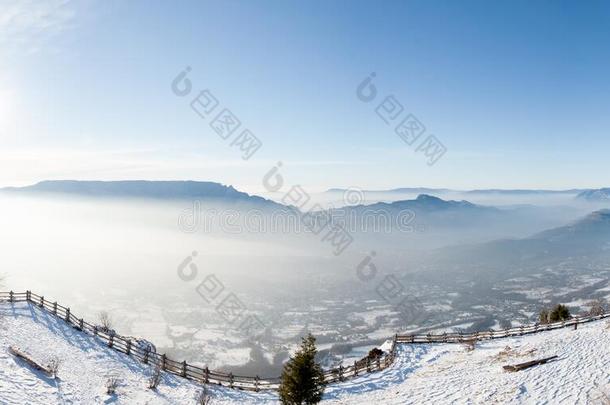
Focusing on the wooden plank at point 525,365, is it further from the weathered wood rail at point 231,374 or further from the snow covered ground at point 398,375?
the weathered wood rail at point 231,374

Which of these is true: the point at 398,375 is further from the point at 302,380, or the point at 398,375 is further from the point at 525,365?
the point at 302,380

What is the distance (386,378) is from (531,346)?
442 inches

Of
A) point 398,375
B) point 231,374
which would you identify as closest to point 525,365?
point 398,375

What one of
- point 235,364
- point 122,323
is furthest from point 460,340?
point 122,323

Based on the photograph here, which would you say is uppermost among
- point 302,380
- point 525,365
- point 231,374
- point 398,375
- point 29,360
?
point 29,360

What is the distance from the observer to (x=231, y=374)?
92.9 ft

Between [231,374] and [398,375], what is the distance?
12025mm

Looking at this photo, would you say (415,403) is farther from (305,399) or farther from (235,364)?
(235,364)

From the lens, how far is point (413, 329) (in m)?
181

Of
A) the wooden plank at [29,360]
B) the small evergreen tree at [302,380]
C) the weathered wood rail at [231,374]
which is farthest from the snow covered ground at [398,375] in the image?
the small evergreen tree at [302,380]

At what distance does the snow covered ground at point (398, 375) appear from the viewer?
19.9 meters

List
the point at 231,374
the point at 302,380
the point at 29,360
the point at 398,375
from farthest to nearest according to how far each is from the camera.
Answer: the point at 398,375 → the point at 231,374 → the point at 29,360 → the point at 302,380

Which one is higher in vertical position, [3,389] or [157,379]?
[3,389]

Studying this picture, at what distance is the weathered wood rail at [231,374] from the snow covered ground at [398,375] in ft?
3.02
